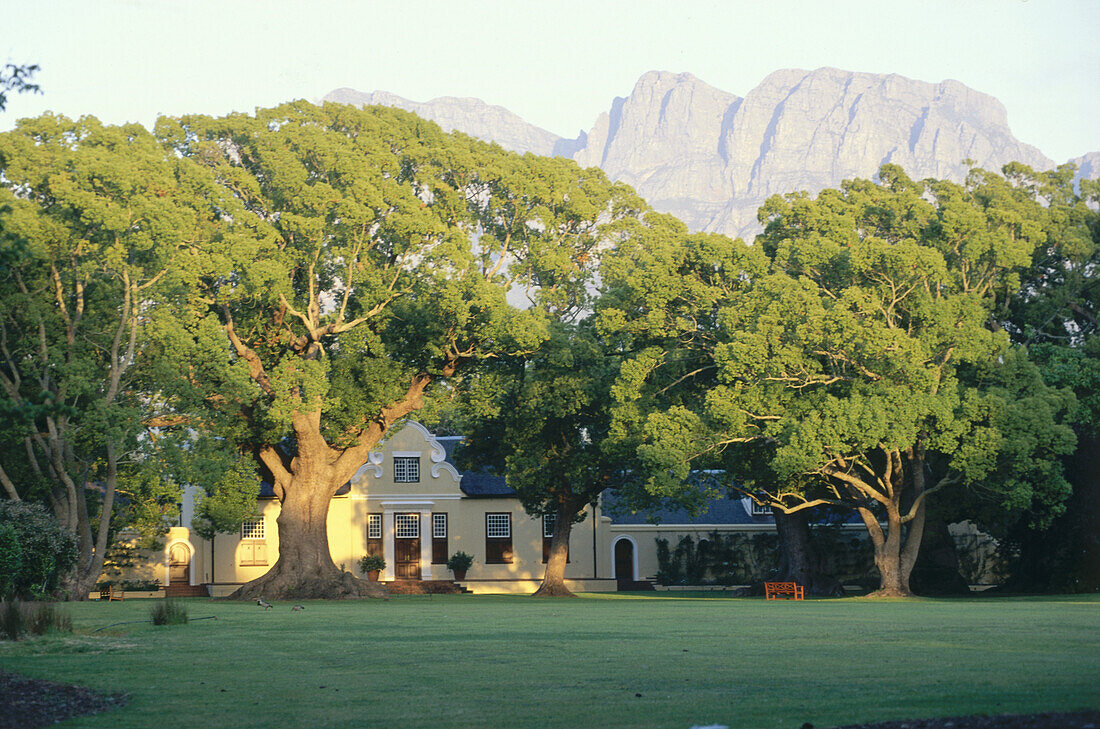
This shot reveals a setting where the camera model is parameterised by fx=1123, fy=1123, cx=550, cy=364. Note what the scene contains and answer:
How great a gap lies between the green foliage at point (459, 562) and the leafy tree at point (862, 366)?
19031mm

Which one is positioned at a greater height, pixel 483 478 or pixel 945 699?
pixel 483 478

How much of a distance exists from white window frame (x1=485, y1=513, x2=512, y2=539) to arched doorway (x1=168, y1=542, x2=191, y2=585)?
14415mm

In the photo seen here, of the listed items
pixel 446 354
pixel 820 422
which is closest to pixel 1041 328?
pixel 820 422

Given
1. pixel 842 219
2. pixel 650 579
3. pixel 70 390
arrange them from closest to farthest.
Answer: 1. pixel 70 390
2. pixel 842 219
3. pixel 650 579

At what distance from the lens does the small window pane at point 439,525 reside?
5509cm

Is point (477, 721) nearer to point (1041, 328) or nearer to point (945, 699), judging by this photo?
point (945, 699)

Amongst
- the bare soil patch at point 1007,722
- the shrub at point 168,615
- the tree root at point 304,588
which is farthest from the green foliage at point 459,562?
the bare soil patch at point 1007,722

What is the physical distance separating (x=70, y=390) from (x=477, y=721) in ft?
81.4

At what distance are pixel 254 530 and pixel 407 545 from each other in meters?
7.51

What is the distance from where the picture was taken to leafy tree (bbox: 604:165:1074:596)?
1256 inches

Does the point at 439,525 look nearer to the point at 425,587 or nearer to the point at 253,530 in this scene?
the point at 425,587

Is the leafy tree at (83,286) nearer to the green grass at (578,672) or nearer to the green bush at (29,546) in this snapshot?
the green bush at (29,546)

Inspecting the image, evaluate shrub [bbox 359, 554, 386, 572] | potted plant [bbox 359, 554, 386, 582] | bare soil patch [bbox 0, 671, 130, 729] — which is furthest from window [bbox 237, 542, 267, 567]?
bare soil patch [bbox 0, 671, 130, 729]

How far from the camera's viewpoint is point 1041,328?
123 feet
